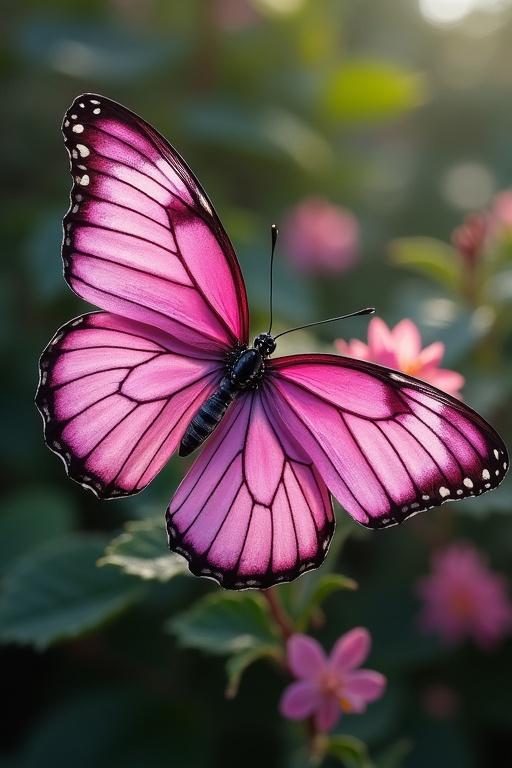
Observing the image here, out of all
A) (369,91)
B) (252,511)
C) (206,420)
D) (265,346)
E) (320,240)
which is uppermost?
(369,91)

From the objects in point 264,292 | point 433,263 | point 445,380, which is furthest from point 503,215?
point 445,380

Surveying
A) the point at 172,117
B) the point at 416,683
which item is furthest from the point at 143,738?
the point at 172,117

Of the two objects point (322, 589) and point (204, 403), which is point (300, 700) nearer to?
point (322, 589)

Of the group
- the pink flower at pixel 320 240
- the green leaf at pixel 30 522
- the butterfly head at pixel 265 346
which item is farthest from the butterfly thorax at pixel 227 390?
the pink flower at pixel 320 240

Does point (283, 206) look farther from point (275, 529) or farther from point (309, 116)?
point (275, 529)

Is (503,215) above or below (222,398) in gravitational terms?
above

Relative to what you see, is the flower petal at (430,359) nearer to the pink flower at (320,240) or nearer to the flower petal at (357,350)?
the flower petal at (357,350)

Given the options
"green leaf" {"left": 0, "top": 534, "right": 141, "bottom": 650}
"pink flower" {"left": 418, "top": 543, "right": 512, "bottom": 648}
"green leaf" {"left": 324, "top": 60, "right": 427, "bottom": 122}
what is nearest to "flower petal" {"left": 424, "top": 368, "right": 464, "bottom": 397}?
"green leaf" {"left": 0, "top": 534, "right": 141, "bottom": 650}
